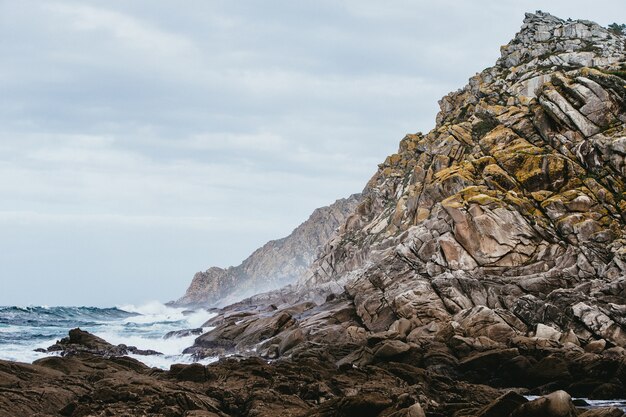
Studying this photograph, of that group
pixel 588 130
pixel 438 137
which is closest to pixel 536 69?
pixel 438 137

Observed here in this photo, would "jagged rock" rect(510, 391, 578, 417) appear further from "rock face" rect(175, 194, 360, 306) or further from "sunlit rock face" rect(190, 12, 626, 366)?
"rock face" rect(175, 194, 360, 306)

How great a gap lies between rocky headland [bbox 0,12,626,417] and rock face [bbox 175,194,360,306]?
86.3 metres

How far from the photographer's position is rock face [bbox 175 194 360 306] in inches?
6093

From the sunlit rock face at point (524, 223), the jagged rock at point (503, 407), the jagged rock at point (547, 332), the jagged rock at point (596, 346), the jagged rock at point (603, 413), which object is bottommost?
the jagged rock at point (596, 346)

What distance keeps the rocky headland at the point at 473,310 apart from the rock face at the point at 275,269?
283 feet

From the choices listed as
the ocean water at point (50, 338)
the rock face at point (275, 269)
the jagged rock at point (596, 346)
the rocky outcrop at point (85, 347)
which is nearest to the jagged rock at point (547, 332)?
the jagged rock at point (596, 346)

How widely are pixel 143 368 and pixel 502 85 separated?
184ft

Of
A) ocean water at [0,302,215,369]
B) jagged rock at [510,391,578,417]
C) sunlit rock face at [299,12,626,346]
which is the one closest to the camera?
jagged rock at [510,391,578,417]

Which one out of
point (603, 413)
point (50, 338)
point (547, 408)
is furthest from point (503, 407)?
point (50, 338)

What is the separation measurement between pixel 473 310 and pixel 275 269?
426ft

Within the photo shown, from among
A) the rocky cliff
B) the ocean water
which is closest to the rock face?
the ocean water

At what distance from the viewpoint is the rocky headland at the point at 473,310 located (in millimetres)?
20297

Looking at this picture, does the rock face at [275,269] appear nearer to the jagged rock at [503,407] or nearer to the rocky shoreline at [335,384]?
the rocky shoreline at [335,384]

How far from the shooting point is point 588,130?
48281 millimetres
